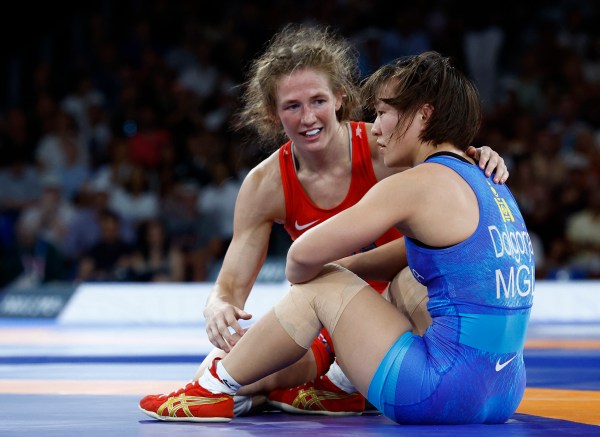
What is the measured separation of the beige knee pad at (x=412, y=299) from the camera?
11.1ft

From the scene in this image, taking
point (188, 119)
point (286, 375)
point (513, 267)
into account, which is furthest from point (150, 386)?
point (188, 119)

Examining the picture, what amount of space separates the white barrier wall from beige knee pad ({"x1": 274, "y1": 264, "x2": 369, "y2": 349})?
4.43 meters

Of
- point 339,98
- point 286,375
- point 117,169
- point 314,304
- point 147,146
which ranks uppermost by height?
point 147,146

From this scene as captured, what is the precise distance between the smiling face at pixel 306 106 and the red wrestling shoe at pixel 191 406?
107cm

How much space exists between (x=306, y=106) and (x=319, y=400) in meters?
1.08

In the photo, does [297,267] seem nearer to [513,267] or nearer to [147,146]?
[513,267]

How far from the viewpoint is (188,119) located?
11203mm

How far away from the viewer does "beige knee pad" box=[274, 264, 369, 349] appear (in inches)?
123

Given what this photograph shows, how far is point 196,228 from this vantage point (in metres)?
10.0

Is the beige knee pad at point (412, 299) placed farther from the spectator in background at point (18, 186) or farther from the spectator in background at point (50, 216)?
the spectator in background at point (18, 186)

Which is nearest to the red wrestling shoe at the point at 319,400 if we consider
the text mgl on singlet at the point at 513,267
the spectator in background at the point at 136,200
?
the text mgl on singlet at the point at 513,267

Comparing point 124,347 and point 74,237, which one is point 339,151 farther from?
point 74,237

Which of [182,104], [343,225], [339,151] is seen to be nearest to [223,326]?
[343,225]

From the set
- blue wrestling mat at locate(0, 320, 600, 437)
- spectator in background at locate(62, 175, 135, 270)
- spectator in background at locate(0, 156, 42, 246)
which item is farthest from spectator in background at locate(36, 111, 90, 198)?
blue wrestling mat at locate(0, 320, 600, 437)
